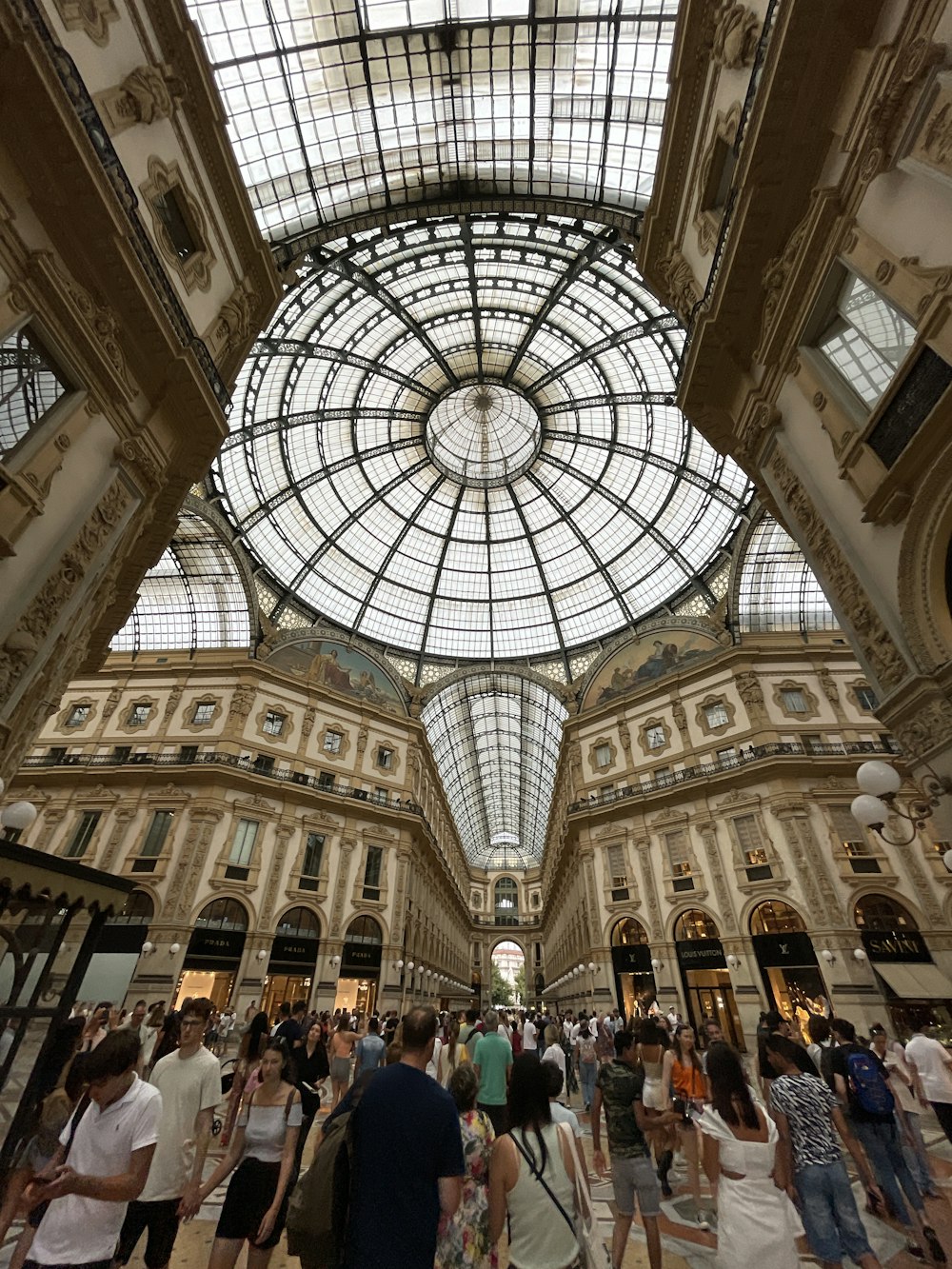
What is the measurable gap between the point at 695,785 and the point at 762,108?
24496 millimetres

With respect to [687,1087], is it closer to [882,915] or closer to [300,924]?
[882,915]

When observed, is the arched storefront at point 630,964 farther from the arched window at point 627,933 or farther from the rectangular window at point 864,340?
the rectangular window at point 864,340

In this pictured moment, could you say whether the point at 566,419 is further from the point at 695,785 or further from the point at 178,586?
the point at 178,586

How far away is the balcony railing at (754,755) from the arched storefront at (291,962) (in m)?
16.3

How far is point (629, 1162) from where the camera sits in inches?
201

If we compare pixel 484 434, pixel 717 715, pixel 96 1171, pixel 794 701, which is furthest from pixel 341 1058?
pixel 484 434

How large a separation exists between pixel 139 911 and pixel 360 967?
1033cm

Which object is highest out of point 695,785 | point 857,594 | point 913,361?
point 695,785

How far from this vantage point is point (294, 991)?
24359mm

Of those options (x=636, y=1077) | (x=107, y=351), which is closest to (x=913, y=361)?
(x=636, y=1077)

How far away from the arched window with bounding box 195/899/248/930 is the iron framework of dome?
1573 cm

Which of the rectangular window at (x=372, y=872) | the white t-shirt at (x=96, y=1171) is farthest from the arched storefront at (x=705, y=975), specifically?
the white t-shirt at (x=96, y=1171)

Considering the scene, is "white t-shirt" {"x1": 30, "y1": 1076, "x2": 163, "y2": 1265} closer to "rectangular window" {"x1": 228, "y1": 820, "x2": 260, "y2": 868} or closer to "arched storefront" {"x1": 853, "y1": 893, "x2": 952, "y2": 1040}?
"arched storefront" {"x1": 853, "y1": 893, "x2": 952, "y2": 1040}

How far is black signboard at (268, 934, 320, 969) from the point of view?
79.3 feet
